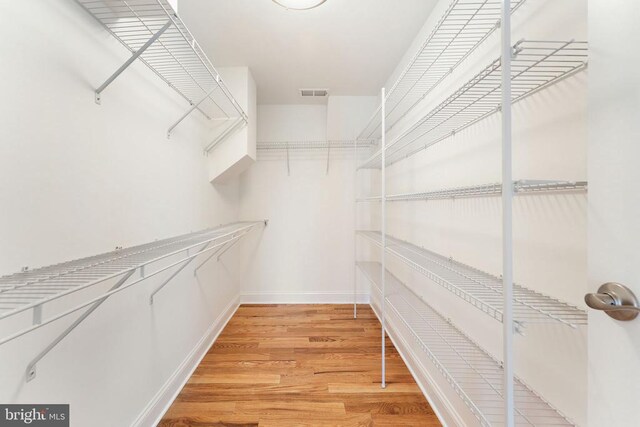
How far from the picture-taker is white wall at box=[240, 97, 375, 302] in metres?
3.13

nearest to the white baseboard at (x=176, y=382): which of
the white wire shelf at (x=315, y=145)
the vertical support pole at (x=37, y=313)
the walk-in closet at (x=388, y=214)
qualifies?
the walk-in closet at (x=388, y=214)

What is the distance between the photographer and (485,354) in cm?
113

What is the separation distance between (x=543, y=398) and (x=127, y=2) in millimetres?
1867

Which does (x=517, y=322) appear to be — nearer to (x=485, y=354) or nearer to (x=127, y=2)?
(x=485, y=354)

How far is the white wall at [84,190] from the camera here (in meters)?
0.78

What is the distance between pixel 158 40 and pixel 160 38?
2 centimetres

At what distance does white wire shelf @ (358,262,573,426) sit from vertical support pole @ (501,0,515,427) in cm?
20

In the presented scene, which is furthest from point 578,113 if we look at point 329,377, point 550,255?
point 329,377

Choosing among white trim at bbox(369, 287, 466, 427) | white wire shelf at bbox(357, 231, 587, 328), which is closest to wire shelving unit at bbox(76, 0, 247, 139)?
white wire shelf at bbox(357, 231, 587, 328)

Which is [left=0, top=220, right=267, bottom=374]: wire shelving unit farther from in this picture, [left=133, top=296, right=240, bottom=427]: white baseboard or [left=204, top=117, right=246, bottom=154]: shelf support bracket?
[left=204, top=117, right=246, bottom=154]: shelf support bracket

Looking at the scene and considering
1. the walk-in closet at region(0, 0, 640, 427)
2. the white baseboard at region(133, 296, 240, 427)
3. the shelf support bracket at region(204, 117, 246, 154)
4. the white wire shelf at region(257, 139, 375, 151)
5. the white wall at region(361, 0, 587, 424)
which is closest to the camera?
the walk-in closet at region(0, 0, 640, 427)

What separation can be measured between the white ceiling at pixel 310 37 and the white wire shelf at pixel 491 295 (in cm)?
148
